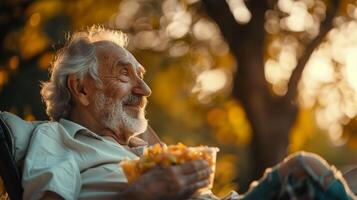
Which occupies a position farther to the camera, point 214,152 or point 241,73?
point 241,73

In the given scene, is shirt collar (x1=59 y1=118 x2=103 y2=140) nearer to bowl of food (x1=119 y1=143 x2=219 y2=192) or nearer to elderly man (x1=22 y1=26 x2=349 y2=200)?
elderly man (x1=22 y1=26 x2=349 y2=200)

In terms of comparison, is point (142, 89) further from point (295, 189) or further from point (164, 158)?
point (295, 189)

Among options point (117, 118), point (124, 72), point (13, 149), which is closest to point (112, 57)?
point (124, 72)

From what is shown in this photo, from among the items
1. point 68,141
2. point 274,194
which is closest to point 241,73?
point 68,141

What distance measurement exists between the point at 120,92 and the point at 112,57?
0.69 feet

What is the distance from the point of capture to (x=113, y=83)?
149 inches

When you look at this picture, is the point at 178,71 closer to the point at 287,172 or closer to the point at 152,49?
the point at 152,49

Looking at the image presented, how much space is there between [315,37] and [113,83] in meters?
4.19

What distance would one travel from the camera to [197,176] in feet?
9.32

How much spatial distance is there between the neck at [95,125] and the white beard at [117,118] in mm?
27

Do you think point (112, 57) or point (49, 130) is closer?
point (49, 130)

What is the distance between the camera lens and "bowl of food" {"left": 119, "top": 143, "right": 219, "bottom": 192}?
9.28ft

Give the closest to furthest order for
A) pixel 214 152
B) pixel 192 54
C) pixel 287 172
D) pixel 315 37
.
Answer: pixel 287 172 → pixel 214 152 → pixel 315 37 → pixel 192 54

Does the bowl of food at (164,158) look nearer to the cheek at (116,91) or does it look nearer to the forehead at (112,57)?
the cheek at (116,91)
